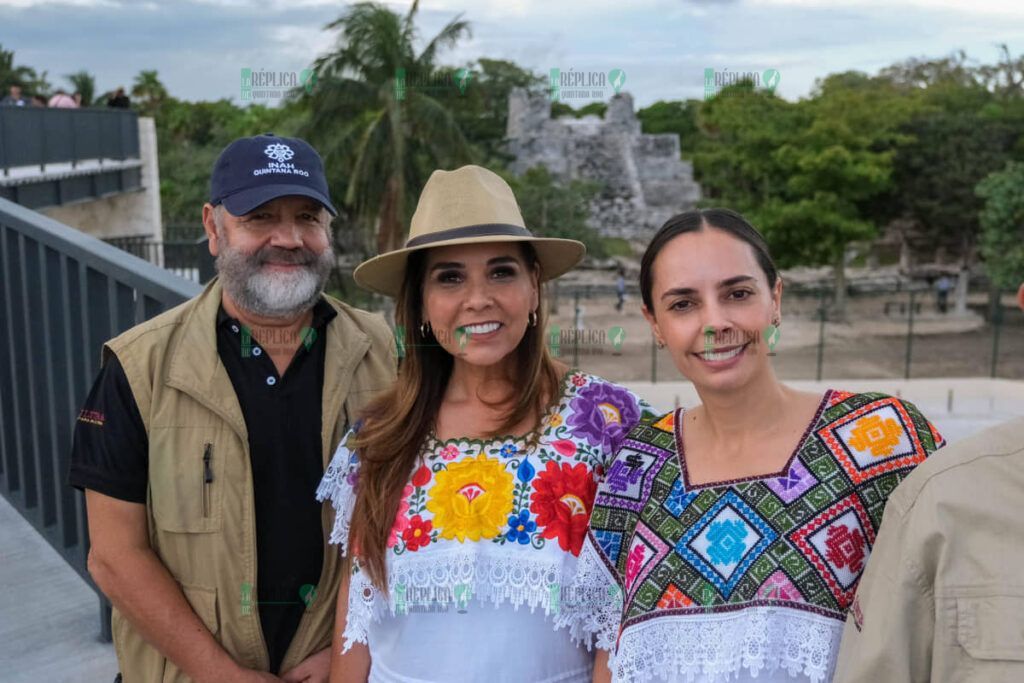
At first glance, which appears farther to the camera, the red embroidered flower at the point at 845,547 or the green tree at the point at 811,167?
the green tree at the point at 811,167

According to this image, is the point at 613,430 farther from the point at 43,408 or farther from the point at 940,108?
the point at 940,108

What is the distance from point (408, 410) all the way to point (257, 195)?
717mm

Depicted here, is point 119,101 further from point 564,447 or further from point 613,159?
point 613,159

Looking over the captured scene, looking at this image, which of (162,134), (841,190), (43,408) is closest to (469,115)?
(162,134)

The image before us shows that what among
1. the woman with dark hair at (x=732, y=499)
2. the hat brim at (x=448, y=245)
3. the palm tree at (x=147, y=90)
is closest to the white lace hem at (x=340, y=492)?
the hat brim at (x=448, y=245)

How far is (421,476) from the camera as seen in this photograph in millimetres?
2580

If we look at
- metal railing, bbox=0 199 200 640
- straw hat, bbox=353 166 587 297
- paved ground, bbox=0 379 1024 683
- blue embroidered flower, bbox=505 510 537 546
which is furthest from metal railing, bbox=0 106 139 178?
blue embroidered flower, bbox=505 510 537 546

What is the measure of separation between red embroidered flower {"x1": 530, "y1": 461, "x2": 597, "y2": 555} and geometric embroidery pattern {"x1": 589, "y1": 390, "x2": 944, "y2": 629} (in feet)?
0.54

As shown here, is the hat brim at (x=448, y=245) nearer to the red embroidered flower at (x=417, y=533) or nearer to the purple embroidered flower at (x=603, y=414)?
the purple embroidered flower at (x=603, y=414)

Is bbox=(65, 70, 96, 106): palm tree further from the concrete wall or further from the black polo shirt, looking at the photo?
the black polo shirt

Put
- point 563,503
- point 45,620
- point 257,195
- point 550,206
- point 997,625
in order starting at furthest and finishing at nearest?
point 550,206 → point 45,620 → point 257,195 → point 563,503 → point 997,625

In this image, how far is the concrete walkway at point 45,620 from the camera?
11.1 feet

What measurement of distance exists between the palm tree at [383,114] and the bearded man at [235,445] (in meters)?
25.3

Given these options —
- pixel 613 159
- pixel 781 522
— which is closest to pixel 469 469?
pixel 781 522
